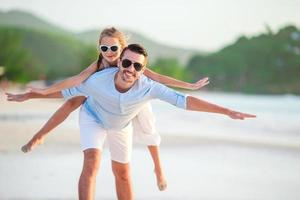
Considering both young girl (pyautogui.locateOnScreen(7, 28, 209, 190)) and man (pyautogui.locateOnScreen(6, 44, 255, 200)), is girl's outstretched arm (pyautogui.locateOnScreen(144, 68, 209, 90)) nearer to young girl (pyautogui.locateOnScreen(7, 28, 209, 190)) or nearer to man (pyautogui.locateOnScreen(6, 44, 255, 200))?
young girl (pyautogui.locateOnScreen(7, 28, 209, 190))

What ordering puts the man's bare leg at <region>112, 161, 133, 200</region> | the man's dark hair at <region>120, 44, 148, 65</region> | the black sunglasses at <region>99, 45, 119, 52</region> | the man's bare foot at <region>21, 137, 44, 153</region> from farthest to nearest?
the man's bare leg at <region>112, 161, 133, 200</region>, the man's bare foot at <region>21, 137, 44, 153</region>, the black sunglasses at <region>99, 45, 119, 52</region>, the man's dark hair at <region>120, 44, 148, 65</region>

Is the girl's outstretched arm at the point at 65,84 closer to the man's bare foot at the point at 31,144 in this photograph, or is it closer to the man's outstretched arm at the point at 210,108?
the man's bare foot at the point at 31,144

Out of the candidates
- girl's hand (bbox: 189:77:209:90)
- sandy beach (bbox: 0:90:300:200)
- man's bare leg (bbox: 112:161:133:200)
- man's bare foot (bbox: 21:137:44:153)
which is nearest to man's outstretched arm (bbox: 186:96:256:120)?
girl's hand (bbox: 189:77:209:90)

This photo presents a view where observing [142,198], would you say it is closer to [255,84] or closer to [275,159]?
[275,159]

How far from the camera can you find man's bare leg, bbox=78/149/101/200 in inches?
119

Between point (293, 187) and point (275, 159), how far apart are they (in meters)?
2.26

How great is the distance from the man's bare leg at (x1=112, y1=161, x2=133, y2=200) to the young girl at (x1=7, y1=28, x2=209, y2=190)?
0.23 m

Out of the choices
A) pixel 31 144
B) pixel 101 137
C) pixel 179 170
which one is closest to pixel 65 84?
pixel 101 137

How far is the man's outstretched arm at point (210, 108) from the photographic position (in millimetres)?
2885

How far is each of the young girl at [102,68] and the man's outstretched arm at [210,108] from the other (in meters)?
0.23

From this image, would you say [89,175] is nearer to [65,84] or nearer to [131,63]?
[65,84]

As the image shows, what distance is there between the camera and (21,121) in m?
13.1

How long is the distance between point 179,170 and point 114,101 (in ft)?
11.1

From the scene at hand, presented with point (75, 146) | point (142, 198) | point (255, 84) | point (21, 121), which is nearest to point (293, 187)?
point (142, 198)
